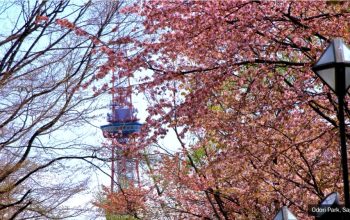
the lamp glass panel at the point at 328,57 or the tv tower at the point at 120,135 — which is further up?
the tv tower at the point at 120,135

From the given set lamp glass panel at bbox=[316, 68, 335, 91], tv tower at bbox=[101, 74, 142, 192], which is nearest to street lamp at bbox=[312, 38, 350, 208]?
lamp glass panel at bbox=[316, 68, 335, 91]

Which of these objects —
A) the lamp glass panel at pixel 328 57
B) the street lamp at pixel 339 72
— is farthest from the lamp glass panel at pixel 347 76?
the lamp glass panel at pixel 328 57

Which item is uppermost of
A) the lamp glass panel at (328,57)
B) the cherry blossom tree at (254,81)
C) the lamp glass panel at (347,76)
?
the cherry blossom tree at (254,81)

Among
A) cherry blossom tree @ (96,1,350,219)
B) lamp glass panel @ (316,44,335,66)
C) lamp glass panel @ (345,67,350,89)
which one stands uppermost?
cherry blossom tree @ (96,1,350,219)

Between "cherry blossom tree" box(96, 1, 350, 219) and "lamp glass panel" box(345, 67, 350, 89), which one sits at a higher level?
"cherry blossom tree" box(96, 1, 350, 219)

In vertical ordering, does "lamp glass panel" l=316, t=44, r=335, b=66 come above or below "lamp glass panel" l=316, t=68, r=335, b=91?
Answer: above

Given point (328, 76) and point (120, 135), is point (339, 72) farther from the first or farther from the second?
point (120, 135)

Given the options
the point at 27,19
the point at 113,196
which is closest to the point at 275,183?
the point at 27,19

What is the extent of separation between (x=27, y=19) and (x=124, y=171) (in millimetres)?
2708

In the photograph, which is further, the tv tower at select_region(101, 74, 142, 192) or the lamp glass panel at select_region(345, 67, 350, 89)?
the tv tower at select_region(101, 74, 142, 192)

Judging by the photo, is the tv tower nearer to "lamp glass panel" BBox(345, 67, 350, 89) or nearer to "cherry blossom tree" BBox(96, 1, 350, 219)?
"cherry blossom tree" BBox(96, 1, 350, 219)

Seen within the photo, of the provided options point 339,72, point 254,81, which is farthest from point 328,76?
point 254,81

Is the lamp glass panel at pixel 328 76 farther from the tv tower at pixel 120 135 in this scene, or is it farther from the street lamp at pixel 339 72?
the tv tower at pixel 120 135

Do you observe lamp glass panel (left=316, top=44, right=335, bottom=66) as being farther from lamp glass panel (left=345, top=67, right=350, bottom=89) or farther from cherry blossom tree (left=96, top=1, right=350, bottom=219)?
cherry blossom tree (left=96, top=1, right=350, bottom=219)
